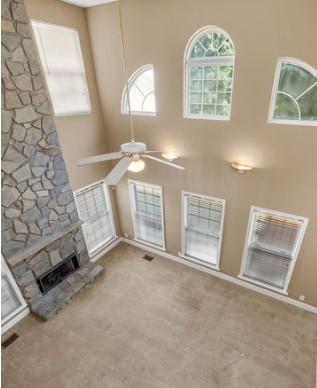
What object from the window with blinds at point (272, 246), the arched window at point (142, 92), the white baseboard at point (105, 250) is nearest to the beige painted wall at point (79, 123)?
the arched window at point (142, 92)

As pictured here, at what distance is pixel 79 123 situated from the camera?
5.22 metres

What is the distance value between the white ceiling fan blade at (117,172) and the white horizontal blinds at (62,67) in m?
2.63

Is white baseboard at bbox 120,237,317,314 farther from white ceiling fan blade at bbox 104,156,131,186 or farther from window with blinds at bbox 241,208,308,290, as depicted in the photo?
white ceiling fan blade at bbox 104,156,131,186

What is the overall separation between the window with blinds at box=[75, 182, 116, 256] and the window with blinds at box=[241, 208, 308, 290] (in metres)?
3.51

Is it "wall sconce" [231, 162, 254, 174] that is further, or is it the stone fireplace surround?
"wall sconce" [231, 162, 254, 174]

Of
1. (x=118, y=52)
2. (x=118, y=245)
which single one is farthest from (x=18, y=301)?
(x=118, y=52)

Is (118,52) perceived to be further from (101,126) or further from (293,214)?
(293,214)

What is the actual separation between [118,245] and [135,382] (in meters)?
3.45

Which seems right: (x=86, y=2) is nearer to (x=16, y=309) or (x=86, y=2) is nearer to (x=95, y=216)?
(x=95, y=216)

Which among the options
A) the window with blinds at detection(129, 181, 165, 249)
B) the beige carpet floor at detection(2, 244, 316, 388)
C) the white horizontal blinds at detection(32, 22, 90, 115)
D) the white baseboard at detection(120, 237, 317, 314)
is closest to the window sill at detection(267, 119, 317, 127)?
the window with blinds at detection(129, 181, 165, 249)

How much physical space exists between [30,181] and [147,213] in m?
2.79

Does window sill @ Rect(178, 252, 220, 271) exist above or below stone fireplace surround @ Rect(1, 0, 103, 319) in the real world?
below

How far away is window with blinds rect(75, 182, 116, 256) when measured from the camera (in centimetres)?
588

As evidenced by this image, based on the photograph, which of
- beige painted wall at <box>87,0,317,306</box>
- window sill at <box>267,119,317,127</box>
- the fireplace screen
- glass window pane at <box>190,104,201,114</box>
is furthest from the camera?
the fireplace screen
